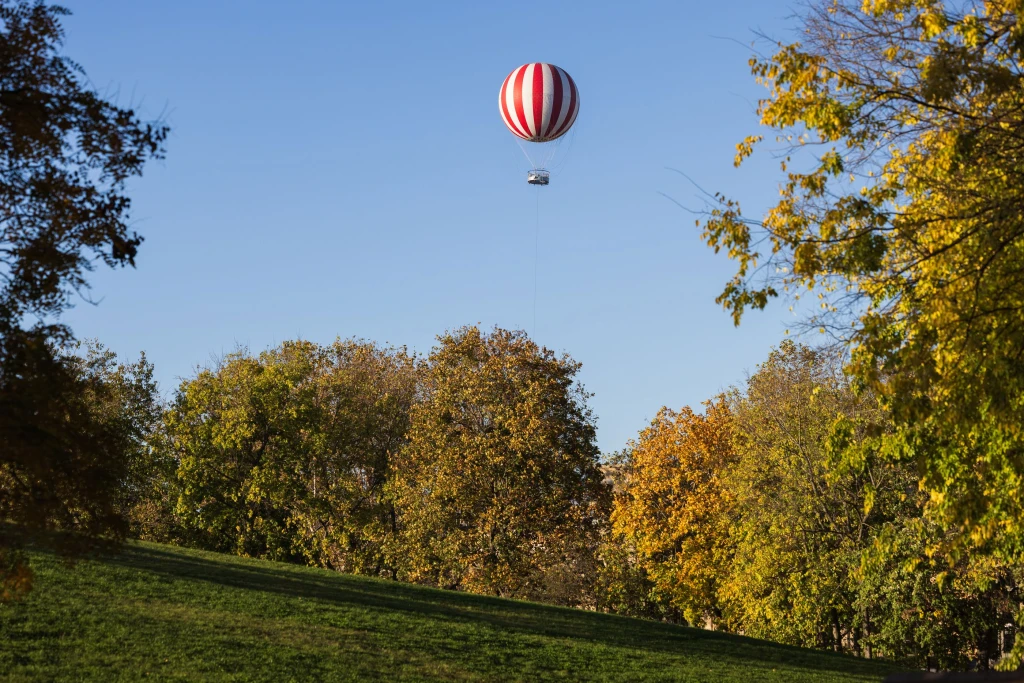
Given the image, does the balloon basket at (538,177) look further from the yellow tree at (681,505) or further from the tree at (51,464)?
the tree at (51,464)

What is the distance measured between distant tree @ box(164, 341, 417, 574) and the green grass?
54.9 ft

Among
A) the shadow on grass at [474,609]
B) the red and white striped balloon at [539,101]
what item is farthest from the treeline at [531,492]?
the red and white striped balloon at [539,101]

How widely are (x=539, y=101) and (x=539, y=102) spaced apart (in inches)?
2.9

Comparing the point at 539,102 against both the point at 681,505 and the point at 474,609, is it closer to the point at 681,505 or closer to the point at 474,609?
the point at 681,505

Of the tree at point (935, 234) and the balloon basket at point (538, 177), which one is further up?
the balloon basket at point (538, 177)

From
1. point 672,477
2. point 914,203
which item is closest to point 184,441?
point 672,477

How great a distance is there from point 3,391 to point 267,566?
20603mm

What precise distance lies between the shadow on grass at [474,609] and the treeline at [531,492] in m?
6.89

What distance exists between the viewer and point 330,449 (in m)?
51.1

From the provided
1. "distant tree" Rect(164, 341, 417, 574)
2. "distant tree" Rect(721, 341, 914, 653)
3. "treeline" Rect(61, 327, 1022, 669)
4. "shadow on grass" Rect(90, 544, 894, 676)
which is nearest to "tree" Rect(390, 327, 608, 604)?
"treeline" Rect(61, 327, 1022, 669)

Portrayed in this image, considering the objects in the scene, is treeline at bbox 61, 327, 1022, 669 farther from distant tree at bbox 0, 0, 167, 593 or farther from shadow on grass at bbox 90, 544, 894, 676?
distant tree at bbox 0, 0, 167, 593

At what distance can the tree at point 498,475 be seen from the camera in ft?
149

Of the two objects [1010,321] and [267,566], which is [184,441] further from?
[1010,321]

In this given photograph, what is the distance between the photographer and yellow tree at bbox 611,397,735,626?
49594 millimetres
